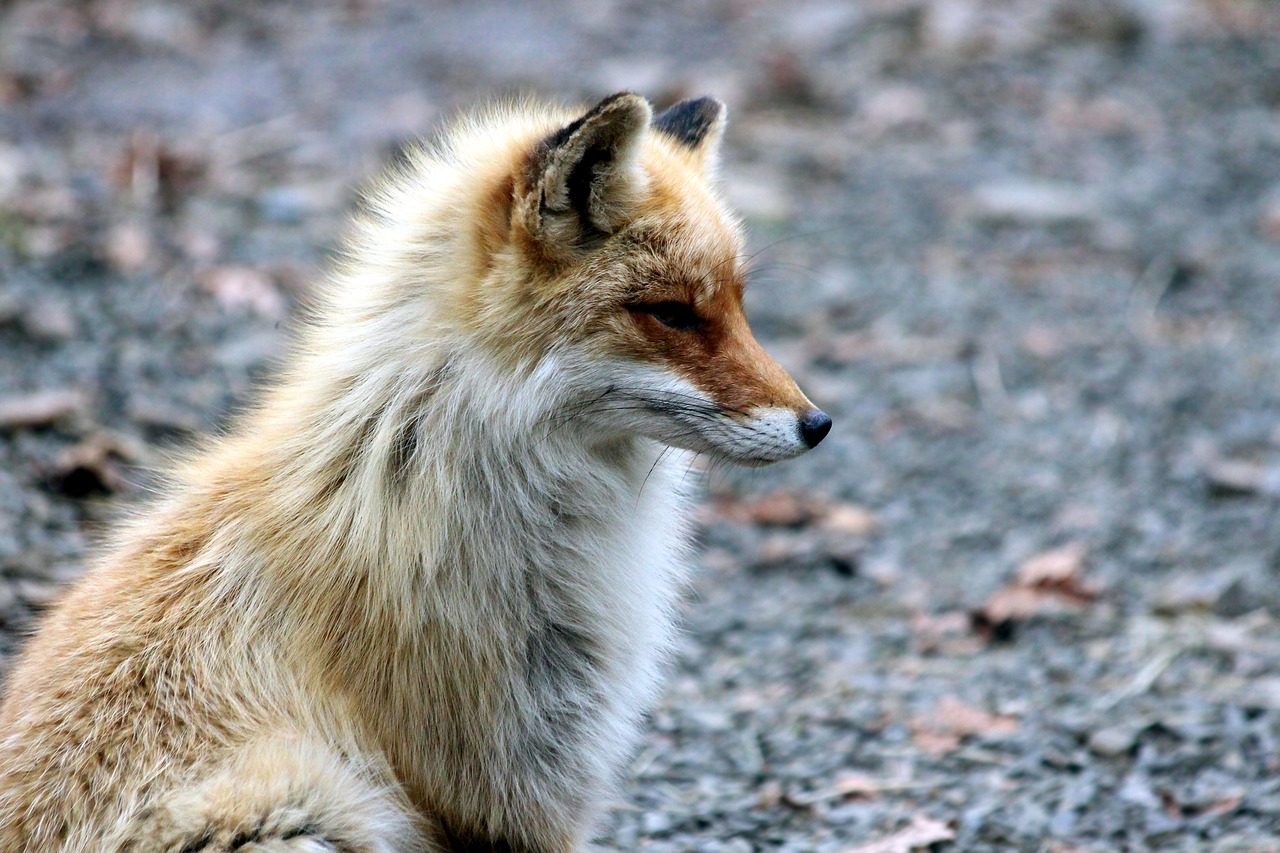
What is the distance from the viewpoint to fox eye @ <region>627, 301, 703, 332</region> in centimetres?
407

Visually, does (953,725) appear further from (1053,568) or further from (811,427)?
(811,427)

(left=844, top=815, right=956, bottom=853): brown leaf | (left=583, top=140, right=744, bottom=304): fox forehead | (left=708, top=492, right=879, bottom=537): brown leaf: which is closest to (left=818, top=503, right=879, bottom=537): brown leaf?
(left=708, top=492, right=879, bottom=537): brown leaf

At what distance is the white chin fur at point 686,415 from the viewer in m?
4.02

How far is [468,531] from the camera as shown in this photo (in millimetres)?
4055

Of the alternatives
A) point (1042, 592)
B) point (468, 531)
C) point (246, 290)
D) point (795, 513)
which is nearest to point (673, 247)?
point (468, 531)

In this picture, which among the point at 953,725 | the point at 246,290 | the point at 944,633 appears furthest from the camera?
the point at 246,290

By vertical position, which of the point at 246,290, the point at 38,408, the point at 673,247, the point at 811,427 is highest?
the point at 673,247

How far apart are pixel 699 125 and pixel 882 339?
499cm

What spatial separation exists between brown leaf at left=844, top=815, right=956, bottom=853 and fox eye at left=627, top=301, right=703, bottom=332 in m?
2.06

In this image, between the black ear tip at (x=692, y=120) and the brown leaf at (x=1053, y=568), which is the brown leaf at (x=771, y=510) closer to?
the brown leaf at (x=1053, y=568)

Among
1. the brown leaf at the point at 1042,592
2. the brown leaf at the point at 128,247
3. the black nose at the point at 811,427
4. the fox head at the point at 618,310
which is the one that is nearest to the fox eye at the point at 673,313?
the fox head at the point at 618,310

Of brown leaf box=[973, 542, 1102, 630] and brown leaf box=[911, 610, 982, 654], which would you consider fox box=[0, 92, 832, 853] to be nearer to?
brown leaf box=[911, 610, 982, 654]

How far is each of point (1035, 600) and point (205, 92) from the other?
9060mm

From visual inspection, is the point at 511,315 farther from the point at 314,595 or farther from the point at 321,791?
the point at 321,791
